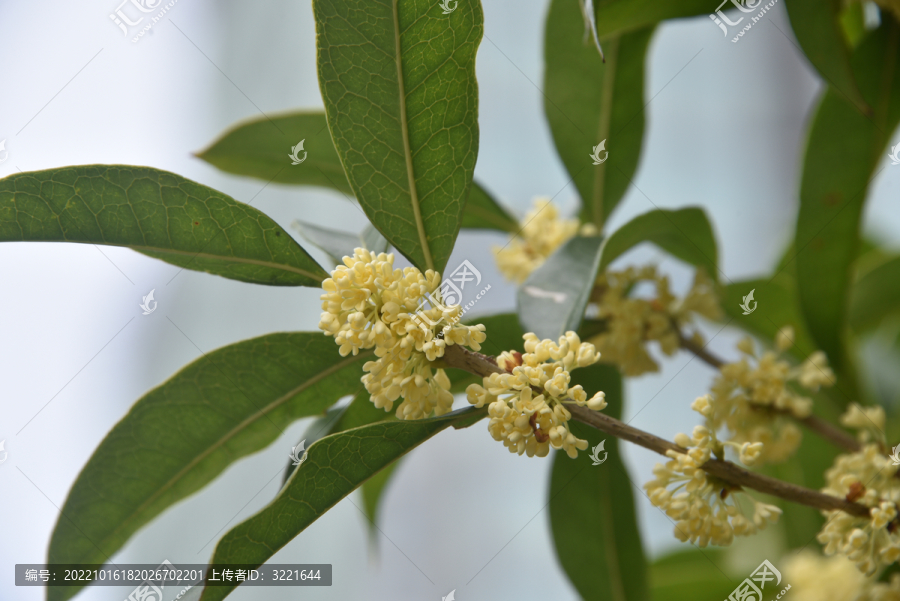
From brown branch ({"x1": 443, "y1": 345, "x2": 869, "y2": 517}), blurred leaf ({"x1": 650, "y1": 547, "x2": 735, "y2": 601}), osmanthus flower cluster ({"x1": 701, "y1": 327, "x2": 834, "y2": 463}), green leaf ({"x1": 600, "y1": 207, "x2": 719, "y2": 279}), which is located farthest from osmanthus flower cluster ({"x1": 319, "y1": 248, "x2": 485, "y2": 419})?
blurred leaf ({"x1": 650, "y1": 547, "x2": 735, "y2": 601})

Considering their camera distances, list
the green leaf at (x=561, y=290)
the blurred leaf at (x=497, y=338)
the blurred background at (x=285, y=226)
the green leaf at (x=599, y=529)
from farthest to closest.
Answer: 1. the blurred background at (x=285, y=226)
2. the green leaf at (x=599, y=529)
3. the blurred leaf at (x=497, y=338)
4. the green leaf at (x=561, y=290)

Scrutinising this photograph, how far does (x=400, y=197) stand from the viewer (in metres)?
0.54

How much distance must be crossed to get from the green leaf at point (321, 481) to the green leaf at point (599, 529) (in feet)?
1.27

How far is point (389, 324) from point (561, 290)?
22 centimetres

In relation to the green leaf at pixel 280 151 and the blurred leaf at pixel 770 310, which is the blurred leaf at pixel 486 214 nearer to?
the green leaf at pixel 280 151

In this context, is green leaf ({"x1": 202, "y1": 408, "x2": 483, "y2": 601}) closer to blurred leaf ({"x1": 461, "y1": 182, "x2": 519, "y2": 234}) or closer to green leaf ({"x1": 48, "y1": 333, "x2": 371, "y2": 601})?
green leaf ({"x1": 48, "y1": 333, "x2": 371, "y2": 601})

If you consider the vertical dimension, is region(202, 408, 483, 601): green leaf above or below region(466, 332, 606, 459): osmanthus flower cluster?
above

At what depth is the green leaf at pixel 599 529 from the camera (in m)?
0.81

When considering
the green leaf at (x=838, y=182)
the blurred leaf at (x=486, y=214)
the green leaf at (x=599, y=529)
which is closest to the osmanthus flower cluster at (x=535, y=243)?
the blurred leaf at (x=486, y=214)

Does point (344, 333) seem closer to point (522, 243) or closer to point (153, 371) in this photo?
point (522, 243)

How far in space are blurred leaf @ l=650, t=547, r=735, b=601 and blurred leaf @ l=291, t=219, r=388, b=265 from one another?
780 mm

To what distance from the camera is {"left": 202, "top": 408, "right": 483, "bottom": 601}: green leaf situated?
460 millimetres

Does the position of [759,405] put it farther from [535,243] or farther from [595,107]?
[595,107]

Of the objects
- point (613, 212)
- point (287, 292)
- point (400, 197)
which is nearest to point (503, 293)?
point (287, 292)
